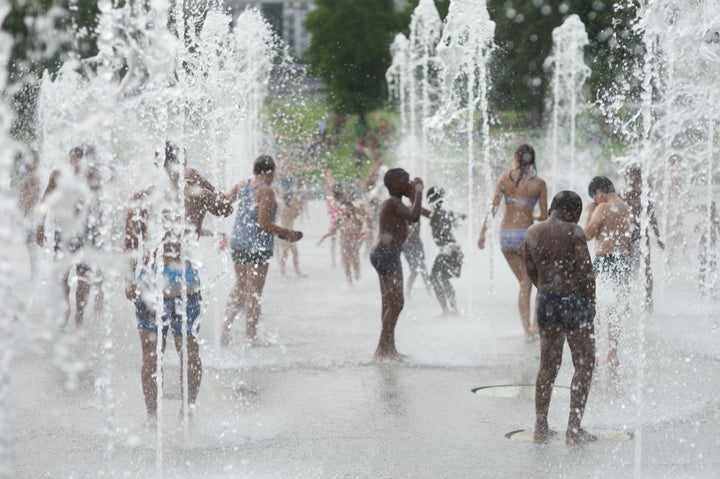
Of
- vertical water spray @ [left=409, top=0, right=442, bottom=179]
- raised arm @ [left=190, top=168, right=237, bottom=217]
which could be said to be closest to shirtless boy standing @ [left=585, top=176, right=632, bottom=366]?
raised arm @ [left=190, top=168, right=237, bottom=217]

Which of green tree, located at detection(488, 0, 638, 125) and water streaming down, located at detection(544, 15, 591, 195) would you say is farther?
green tree, located at detection(488, 0, 638, 125)

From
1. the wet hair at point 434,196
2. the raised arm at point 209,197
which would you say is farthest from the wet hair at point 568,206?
the wet hair at point 434,196

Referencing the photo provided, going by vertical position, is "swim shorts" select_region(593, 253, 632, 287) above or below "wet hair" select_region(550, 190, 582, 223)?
below

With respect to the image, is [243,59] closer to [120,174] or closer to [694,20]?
[120,174]

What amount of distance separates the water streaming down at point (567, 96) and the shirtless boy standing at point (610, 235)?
17980 mm

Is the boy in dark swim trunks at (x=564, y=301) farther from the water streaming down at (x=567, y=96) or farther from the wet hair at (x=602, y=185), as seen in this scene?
the water streaming down at (x=567, y=96)

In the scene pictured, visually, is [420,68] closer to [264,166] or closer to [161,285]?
[264,166]

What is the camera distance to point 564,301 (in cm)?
656

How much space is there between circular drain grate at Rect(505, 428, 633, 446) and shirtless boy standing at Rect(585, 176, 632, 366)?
1.94 metres

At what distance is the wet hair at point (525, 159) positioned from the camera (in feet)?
32.5

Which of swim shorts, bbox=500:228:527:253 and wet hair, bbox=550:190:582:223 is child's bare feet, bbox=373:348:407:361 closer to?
swim shorts, bbox=500:228:527:253

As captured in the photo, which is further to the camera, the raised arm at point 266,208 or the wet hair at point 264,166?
the wet hair at point 264,166

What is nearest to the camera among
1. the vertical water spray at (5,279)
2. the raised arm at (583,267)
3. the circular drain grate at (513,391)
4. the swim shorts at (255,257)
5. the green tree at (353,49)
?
the vertical water spray at (5,279)

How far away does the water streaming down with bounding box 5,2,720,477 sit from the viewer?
576 cm
